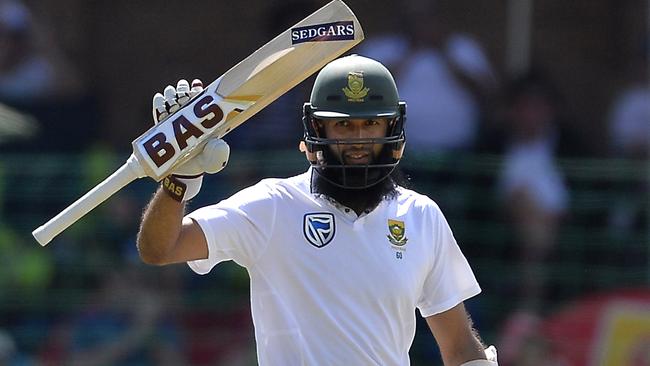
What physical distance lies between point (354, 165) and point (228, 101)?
421 mm

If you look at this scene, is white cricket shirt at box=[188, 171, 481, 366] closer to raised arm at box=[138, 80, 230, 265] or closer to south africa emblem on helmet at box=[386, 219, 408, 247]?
south africa emblem on helmet at box=[386, 219, 408, 247]

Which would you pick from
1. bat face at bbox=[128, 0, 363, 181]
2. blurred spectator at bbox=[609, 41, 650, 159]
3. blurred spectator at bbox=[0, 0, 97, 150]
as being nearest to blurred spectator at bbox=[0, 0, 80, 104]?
blurred spectator at bbox=[0, 0, 97, 150]

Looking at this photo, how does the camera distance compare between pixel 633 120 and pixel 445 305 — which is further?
pixel 633 120

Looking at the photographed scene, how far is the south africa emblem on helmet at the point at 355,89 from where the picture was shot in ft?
14.4

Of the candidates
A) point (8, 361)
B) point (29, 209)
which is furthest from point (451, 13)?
point (8, 361)

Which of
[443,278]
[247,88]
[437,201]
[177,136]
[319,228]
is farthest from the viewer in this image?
[437,201]

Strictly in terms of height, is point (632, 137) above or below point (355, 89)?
below

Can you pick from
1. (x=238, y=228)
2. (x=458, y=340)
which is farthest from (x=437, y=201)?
(x=238, y=228)

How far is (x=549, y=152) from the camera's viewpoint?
332 inches

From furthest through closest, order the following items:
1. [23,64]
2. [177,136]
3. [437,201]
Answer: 1. [23,64]
2. [437,201]
3. [177,136]

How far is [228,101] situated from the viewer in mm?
4223

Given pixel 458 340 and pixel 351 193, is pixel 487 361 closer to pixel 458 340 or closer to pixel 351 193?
pixel 458 340

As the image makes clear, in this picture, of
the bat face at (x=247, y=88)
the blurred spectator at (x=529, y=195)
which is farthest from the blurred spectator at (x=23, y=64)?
the bat face at (x=247, y=88)

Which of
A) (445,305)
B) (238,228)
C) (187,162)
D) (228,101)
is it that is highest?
(228,101)
